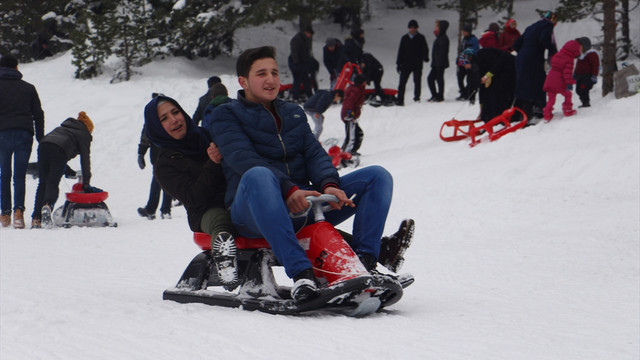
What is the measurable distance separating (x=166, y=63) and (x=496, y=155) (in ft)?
39.6

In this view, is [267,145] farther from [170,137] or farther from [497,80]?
[497,80]

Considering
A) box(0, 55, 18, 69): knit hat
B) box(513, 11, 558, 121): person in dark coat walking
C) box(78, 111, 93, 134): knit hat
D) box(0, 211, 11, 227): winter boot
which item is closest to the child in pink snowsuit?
box(513, 11, 558, 121): person in dark coat walking

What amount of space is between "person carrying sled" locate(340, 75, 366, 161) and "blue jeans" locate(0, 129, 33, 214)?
570 centimetres

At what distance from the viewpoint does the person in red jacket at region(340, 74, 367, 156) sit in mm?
12977

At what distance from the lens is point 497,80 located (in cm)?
1266

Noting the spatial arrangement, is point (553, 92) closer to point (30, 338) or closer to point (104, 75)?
point (30, 338)

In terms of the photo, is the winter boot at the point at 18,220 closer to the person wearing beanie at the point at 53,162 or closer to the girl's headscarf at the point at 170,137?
the person wearing beanie at the point at 53,162

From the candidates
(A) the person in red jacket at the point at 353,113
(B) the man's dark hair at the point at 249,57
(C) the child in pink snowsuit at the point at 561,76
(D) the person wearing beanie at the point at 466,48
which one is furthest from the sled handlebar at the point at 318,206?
(D) the person wearing beanie at the point at 466,48

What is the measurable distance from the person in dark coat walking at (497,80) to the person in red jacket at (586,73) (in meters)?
1.22

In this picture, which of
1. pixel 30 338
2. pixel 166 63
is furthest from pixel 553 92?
pixel 166 63

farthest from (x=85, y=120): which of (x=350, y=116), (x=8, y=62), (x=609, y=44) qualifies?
(x=609, y=44)

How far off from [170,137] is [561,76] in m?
8.82

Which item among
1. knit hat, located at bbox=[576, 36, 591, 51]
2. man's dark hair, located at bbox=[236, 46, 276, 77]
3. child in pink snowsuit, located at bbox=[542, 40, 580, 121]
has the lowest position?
child in pink snowsuit, located at bbox=[542, 40, 580, 121]

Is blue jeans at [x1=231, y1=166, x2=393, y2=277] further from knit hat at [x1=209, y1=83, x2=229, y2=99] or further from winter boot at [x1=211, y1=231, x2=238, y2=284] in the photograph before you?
knit hat at [x1=209, y1=83, x2=229, y2=99]
